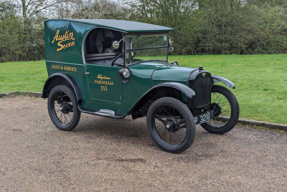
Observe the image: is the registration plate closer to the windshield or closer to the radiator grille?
the radiator grille

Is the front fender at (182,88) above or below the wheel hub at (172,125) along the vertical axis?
above

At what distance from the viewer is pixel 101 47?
216 inches

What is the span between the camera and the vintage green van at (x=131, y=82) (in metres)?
4.48

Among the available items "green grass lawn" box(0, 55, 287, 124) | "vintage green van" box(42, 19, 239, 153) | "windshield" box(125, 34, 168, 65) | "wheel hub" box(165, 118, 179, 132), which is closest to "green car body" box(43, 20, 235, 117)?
"vintage green van" box(42, 19, 239, 153)

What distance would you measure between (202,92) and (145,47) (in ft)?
4.21

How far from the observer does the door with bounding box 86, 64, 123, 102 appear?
194 inches

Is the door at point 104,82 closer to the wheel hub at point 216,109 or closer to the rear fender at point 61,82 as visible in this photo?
the rear fender at point 61,82

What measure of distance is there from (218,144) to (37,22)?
17225 mm

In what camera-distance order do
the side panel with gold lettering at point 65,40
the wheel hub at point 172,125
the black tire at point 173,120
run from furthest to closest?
the side panel with gold lettering at point 65,40
the wheel hub at point 172,125
the black tire at point 173,120

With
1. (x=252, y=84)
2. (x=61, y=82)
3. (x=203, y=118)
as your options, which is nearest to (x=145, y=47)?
(x=203, y=118)

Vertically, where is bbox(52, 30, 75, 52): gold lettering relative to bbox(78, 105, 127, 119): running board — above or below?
above

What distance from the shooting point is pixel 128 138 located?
5105 millimetres

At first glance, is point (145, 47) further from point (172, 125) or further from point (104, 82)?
point (172, 125)

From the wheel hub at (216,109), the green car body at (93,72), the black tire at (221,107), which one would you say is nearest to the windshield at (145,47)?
the green car body at (93,72)
